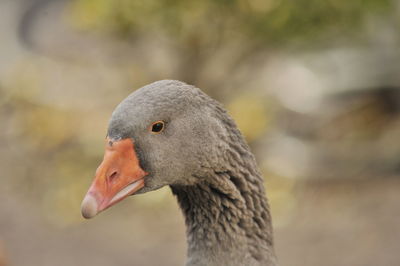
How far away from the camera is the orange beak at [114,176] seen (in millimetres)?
2805

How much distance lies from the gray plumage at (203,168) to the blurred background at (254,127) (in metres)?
3.64

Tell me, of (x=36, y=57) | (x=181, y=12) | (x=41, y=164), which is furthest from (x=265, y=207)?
(x=36, y=57)

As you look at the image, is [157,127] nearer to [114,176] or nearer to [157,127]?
[157,127]

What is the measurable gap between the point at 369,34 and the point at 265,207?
5.27 m

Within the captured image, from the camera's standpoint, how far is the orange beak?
280cm

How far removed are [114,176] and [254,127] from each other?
523 centimetres

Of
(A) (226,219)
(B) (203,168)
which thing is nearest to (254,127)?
(A) (226,219)

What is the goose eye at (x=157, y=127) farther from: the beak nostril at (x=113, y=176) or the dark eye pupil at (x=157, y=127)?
the beak nostril at (x=113, y=176)

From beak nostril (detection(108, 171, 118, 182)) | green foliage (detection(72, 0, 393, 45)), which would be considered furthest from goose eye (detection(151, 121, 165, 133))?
green foliage (detection(72, 0, 393, 45))

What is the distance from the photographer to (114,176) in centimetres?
287

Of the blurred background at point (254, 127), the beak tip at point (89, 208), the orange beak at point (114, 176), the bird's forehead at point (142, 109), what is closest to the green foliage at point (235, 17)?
the blurred background at point (254, 127)

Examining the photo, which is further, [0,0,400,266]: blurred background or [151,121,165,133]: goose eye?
[0,0,400,266]: blurred background

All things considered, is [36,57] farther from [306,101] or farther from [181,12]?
[306,101]

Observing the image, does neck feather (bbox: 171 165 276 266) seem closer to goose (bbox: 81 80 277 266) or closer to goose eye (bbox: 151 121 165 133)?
goose (bbox: 81 80 277 266)
